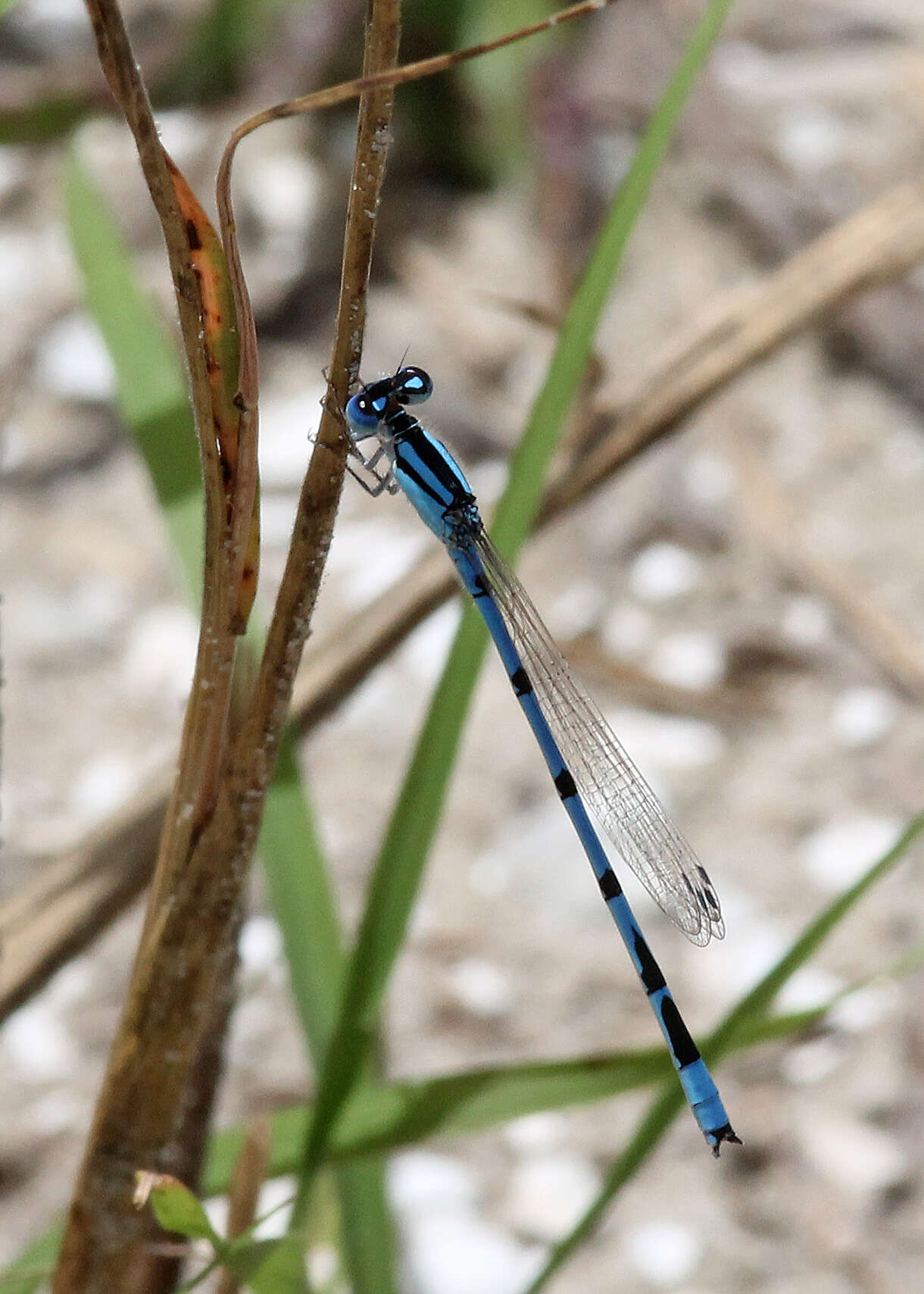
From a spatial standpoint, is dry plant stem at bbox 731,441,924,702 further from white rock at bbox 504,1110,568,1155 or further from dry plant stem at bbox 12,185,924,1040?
dry plant stem at bbox 12,185,924,1040

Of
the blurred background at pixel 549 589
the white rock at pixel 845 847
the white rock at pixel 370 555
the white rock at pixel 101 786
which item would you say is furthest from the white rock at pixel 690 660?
the white rock at pixel 101 786

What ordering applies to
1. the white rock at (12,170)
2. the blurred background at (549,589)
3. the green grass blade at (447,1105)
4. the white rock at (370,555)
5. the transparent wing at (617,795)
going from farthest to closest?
the white rock at (12,170)
the white rock at (370,555)
the blurred background at (549,589)
the transparent wing at (617,795)
the green grass blade at (447,1105)

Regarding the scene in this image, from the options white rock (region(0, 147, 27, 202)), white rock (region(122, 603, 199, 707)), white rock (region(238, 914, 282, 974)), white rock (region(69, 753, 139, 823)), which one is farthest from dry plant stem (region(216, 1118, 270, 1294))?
white rock (region(0, 147, 27, 202))

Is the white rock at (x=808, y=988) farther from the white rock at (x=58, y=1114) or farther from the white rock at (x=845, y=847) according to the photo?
the white rock at (x=58, y=1114)

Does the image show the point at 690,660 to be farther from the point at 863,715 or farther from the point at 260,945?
the point at 260,945

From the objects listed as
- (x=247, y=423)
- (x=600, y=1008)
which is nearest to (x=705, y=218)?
(x=600, y=1008)

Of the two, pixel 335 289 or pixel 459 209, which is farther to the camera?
pixel 459 209

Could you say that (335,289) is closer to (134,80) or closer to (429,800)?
(429,800)
